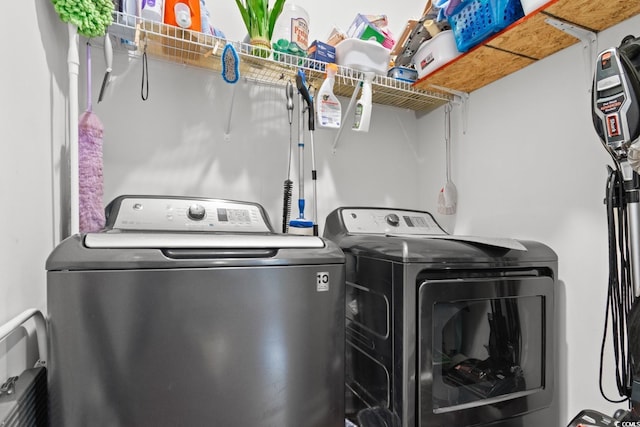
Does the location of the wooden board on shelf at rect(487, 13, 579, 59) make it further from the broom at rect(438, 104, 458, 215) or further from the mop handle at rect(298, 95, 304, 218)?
the mop handle at rect(298, 95, 304, 218)

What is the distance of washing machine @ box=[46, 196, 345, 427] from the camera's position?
736mm

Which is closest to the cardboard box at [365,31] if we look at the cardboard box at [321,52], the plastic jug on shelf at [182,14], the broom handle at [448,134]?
the cardboard box at [321,52]

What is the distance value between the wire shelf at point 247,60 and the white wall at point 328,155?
0.09 meters

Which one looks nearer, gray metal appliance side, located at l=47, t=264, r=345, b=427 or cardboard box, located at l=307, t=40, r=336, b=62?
gray metal appliance side, located at l=47, t=264, r=345, b=427

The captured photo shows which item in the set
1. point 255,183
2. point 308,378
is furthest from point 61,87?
point 308,378

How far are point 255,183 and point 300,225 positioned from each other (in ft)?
1.33

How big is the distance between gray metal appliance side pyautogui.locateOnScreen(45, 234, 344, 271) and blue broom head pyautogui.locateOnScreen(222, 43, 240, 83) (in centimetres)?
79

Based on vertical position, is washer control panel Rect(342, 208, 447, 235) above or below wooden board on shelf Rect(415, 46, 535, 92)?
below

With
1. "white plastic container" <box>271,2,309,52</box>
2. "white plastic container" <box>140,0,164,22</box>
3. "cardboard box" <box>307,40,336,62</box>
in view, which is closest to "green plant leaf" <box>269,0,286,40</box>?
"white plastic container" <box>271,2,309,52</box>

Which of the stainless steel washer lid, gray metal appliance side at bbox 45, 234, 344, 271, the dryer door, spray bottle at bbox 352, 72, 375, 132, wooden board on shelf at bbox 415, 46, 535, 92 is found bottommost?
the dryer door

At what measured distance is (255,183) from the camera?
5.72 ft

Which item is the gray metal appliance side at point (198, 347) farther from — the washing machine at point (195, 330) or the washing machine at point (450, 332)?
the washing machine at point (450, 332)

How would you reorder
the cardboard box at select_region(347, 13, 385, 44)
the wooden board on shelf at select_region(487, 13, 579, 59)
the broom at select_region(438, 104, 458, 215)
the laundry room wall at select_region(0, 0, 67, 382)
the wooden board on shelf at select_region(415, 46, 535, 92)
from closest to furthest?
the laundry room wall at select_region(0, 0, 67, 382) < the wooden board on shelf at select_region(487, 13, 579, 59) < the wooden board on shelf at select_region(415, 46, 535, 92) < the cardboard box at select_region(347, 13, 385, 44) < the broom at select_region(438, 104, 458, 215)

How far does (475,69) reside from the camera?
159cm
